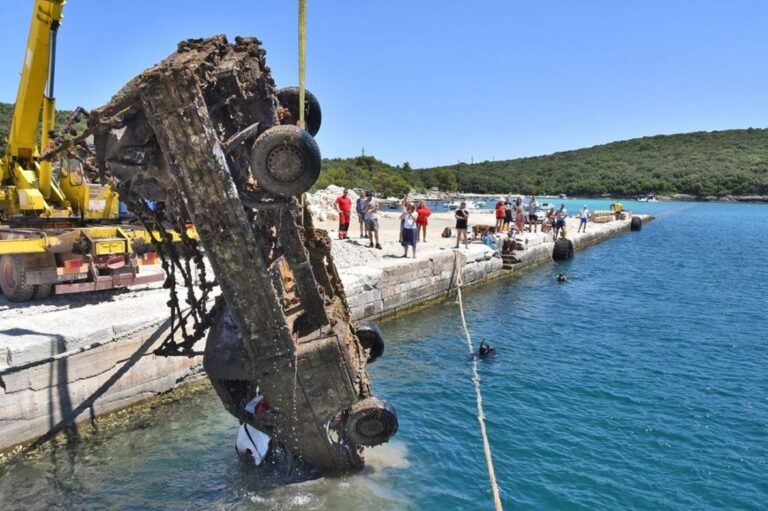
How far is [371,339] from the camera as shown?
730cm

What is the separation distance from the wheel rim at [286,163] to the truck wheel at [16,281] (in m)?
7.72

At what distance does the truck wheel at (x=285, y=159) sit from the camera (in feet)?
15.4

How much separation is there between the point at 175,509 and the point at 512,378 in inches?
263

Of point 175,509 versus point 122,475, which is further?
point 122,475

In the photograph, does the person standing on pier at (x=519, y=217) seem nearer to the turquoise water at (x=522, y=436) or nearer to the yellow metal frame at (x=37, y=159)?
the turquoise water at (x=522, y=436)

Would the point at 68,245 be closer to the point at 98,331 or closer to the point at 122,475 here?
the point at 98,331

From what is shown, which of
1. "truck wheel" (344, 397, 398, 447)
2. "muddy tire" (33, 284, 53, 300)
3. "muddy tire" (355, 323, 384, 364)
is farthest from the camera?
"muddy tire" (33, 284, 53, 300)

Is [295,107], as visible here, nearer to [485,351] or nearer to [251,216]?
[251,216]

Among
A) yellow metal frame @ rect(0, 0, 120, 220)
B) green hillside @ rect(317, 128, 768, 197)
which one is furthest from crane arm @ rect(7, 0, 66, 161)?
green hillside @ rect(317, 128, 768, 197)

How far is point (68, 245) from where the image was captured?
10.2 meters

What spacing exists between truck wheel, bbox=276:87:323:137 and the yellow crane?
436 centimetres

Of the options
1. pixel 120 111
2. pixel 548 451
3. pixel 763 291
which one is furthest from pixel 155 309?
pixel 763 291

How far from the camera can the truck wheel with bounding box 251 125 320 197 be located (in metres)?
4.70

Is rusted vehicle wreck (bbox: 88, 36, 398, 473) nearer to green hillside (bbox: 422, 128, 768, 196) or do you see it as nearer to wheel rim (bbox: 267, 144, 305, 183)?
wheel rim (bbox: 267, 144, 305, 183)
